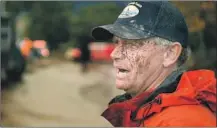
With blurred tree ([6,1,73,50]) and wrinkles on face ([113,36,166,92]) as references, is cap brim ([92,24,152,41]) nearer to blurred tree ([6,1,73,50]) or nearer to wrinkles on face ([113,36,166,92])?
wrinkles on face ([113,36,166,92])

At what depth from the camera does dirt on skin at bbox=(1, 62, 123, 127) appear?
3.17 metres

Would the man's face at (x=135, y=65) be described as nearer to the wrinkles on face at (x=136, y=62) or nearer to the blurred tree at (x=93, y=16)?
the wrinkles on face at (x=136, y=62)

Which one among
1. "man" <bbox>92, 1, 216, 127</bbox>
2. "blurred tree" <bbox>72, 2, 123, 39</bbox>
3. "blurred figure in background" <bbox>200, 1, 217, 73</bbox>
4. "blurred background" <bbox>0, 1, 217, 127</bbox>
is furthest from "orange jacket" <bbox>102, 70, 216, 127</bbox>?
"blurred figure in background" <bbox>200, 1, 217, 73</bbox>

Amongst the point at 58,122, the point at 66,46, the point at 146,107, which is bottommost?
the point at 58,122

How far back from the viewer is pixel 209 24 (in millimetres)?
3123

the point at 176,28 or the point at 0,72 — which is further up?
the point at 176,28

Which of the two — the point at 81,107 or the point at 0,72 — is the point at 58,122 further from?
the point at 0,72

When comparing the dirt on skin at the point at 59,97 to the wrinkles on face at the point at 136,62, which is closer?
the wrinkles on face at the point at 136,62

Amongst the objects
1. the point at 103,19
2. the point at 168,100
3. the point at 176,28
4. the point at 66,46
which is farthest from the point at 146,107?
the point at 66,46

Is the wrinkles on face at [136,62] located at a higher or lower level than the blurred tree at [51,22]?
higher

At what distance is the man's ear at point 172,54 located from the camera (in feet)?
3.50

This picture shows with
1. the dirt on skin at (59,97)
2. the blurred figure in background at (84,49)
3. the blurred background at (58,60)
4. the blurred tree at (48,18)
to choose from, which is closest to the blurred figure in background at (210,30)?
the blurred background at (58,60)

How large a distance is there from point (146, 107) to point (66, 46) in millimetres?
2082

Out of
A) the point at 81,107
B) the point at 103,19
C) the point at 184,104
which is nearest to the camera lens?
the point at 184,104
